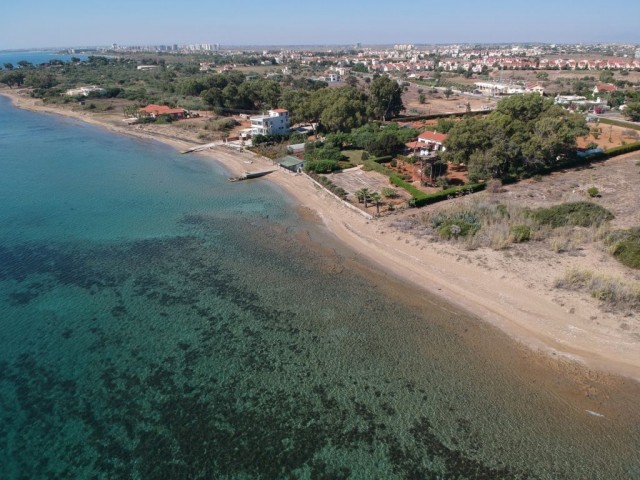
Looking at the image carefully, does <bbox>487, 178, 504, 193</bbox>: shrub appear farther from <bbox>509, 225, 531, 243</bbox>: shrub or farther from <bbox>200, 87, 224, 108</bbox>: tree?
<bbox>200, 87, 224, 108</bbox>: tree

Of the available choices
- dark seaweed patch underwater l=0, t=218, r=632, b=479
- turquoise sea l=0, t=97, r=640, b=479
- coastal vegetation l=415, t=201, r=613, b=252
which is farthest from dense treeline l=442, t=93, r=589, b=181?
dark seaweed patch underwater l=0, t=218, r=632, b=479

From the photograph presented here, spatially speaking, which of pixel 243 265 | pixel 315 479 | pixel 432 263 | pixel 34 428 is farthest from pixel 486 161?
pixel 34 428

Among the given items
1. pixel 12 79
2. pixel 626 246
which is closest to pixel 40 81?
pixel 12 79


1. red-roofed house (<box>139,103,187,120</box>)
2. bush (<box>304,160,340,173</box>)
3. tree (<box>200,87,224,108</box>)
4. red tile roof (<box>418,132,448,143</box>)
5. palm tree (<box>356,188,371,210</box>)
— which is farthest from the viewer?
tree (<box>200,87,224,108</box>)

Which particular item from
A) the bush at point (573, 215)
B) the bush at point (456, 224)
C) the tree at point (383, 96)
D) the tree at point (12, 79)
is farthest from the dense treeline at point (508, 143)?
the tree at point (12, 79)

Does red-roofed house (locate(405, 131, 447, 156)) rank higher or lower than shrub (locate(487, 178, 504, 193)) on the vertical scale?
higher

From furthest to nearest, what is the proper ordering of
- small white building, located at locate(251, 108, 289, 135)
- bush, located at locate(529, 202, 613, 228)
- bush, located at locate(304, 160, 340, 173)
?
small white building, located at locate(251, 108, 289, 135) < bush, located at locate(304, 160, 340, 173) < bush, located at locate(529, 202, 613, 228)

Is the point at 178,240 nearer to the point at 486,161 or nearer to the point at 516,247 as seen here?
the point at 516,247

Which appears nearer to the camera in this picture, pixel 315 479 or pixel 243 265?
pixel 315 479

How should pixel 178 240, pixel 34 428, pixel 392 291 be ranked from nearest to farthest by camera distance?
1. pixel 34 428
2. pixel 392 291
3. pixel 178 240
